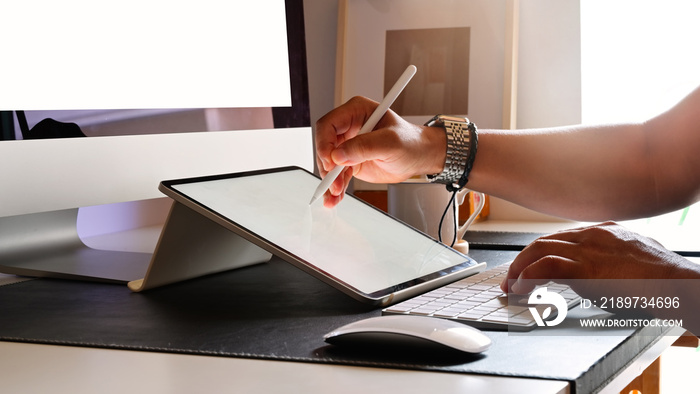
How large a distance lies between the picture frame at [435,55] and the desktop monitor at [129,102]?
0.53 meters

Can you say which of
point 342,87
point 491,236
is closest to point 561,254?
point 491,236

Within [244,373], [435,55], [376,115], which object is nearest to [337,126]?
[376,115]

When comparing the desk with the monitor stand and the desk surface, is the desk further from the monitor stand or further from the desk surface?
the monitor stand

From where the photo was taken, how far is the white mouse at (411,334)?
0.50 m

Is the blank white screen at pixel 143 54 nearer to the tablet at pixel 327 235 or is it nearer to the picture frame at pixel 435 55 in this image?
the tablet at pixel 327 235

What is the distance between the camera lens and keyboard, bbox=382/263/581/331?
0.59m

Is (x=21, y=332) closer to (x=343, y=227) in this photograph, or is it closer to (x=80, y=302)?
(x=80, y=302)

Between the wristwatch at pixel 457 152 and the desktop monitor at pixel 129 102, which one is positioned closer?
the desktop monitor at pixel 129 102

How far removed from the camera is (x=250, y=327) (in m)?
0.61

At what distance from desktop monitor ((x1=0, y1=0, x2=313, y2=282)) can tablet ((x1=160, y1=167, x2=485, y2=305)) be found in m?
0.09

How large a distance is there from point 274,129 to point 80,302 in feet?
1.33

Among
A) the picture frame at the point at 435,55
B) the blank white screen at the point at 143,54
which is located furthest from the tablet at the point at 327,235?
the picture frame at the point at 435,55

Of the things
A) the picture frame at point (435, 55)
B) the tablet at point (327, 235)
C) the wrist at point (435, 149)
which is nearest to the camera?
the tablet at point (327, 235)

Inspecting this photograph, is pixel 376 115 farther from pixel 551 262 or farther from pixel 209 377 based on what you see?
pixel 209 377
